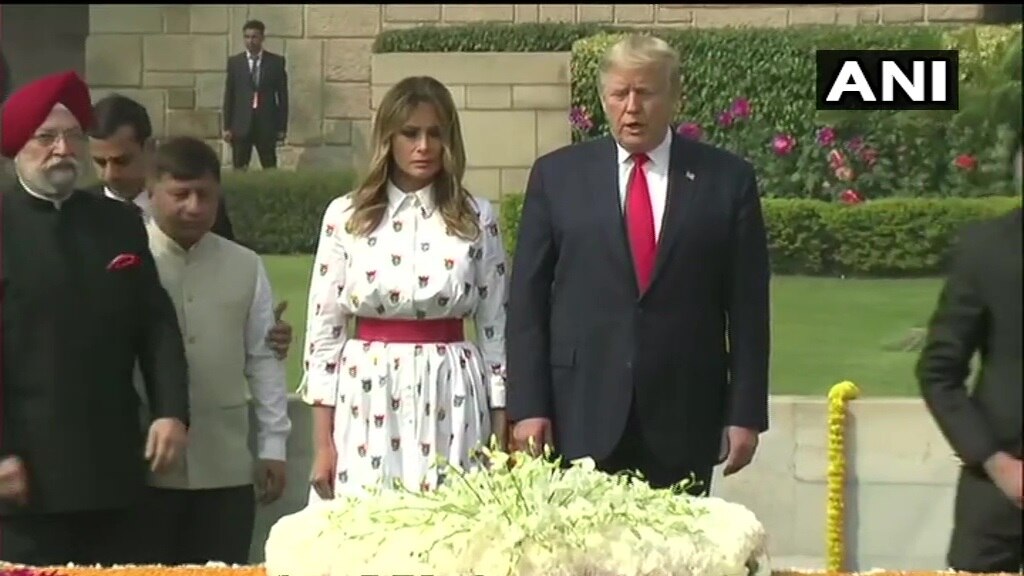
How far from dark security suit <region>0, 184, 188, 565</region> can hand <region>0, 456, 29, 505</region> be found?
13mm

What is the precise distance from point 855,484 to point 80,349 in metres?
1.50

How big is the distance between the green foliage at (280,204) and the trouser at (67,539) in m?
0.56

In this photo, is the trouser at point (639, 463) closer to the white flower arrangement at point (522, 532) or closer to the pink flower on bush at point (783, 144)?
the pink flower on bush at point (783, 144)

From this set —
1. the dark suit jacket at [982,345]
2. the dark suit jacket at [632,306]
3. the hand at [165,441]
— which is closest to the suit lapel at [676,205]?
the dark suit jacket at [632,306]

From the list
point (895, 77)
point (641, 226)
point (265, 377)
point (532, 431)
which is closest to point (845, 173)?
point (895, 77)

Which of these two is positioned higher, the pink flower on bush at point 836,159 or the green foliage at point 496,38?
the green foliage at point 496,38

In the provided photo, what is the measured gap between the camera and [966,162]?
10.6ft

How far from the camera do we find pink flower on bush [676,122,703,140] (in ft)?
11.1

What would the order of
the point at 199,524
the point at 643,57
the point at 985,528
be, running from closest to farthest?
the point at 985,528
the point at 643,57
the point at 199,524

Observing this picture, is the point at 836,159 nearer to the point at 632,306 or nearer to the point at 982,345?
the point at 632,306

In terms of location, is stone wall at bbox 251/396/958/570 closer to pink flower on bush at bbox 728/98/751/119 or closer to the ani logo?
pink flower on bush at bbox 728/98/751/119

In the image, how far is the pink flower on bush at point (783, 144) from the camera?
3379 mm

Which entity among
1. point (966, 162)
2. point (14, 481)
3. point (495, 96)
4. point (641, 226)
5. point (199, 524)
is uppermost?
point (495, 96)

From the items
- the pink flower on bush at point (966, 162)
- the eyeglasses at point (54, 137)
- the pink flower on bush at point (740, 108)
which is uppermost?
the pink flower on bush at point (740, 108)
